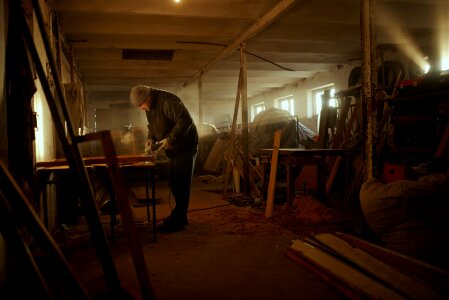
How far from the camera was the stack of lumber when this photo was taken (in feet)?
8.08

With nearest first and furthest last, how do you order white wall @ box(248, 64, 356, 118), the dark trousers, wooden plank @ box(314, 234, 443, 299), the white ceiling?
wooden plank @ box(314, 234, 443, 299) < the dark trousers < the white ceiling < white wall @ box(248, 64, 356, 118)

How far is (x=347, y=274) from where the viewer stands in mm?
2760

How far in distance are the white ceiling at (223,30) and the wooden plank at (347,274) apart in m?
3.80

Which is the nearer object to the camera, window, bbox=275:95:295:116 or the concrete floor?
the concrete floor

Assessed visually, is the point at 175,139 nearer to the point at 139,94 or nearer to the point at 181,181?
the point at 181,181

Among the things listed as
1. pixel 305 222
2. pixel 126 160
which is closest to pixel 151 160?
pixel 126 160

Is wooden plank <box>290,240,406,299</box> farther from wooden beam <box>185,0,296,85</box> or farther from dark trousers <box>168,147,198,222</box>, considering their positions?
wooden beam <box>185,0,296,85</box>

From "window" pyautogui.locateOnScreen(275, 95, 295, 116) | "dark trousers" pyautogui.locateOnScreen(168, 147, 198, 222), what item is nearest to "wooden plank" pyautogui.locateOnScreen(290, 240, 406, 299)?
"dark trousers" pyautogui.locateOnScreen(168, 147, 198, 222)

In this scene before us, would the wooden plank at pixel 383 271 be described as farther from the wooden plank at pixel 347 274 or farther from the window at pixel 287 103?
the window at pixel 287 103

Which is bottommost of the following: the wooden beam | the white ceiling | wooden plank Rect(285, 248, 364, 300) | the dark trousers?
wooden plank Rect(285, 248, 364, 300)

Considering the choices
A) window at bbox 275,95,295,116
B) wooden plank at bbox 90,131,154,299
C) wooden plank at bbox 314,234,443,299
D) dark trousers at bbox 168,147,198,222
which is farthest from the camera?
window at bbox 275,95,295,116

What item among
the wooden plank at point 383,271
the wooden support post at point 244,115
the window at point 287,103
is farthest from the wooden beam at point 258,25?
the window at point 287,103

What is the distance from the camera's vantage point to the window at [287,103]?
15.2 m

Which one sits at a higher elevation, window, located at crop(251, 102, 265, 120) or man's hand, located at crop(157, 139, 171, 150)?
window, located at crop(251, 102, 265, 120)
